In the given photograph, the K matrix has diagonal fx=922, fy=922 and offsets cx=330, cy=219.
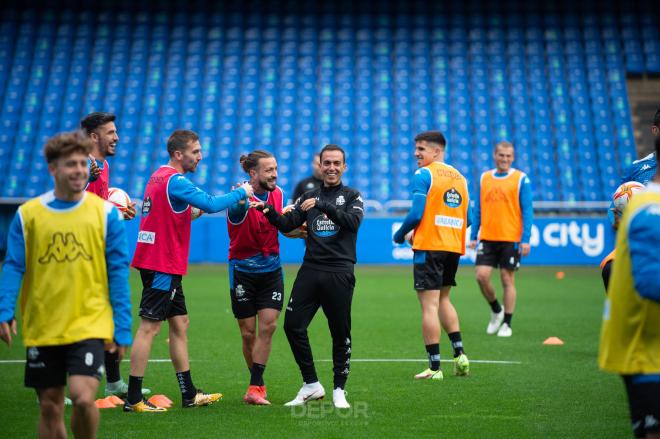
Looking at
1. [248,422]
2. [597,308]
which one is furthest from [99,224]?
[597,308]

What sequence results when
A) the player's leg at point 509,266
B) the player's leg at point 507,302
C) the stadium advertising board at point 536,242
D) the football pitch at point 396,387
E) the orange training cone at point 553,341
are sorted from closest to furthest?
the football pitch at point 396,387 → the orange training cone at point 553,341 → the player's leg at point 507,302 → the player's leg at point 509,266 → the stadium advertising board at point 536,242

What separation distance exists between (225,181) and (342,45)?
21.2 ft

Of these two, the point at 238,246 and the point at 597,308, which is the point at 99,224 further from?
the point at 597,308

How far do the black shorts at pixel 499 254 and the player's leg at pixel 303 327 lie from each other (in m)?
5.40

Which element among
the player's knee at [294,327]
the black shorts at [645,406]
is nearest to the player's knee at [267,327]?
the player's knee at [294,327]

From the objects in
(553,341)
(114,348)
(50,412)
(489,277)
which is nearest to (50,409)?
(50,412)

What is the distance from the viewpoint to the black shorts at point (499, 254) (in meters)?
12.0

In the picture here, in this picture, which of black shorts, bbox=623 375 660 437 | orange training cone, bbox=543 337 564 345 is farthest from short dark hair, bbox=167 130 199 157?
orange training cone, bbox=543 337 564 345

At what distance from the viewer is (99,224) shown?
4918 mm

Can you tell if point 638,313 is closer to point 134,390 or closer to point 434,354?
point 134,390

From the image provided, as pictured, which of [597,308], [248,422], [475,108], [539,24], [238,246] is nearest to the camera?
[248,422]

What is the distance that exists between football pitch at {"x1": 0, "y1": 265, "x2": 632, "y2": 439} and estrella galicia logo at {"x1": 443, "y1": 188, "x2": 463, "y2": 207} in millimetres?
1621

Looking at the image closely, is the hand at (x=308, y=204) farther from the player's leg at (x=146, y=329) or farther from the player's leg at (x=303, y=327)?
the player's leg at (x=146, y=329)

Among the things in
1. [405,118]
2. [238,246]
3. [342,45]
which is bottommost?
[238,246]
